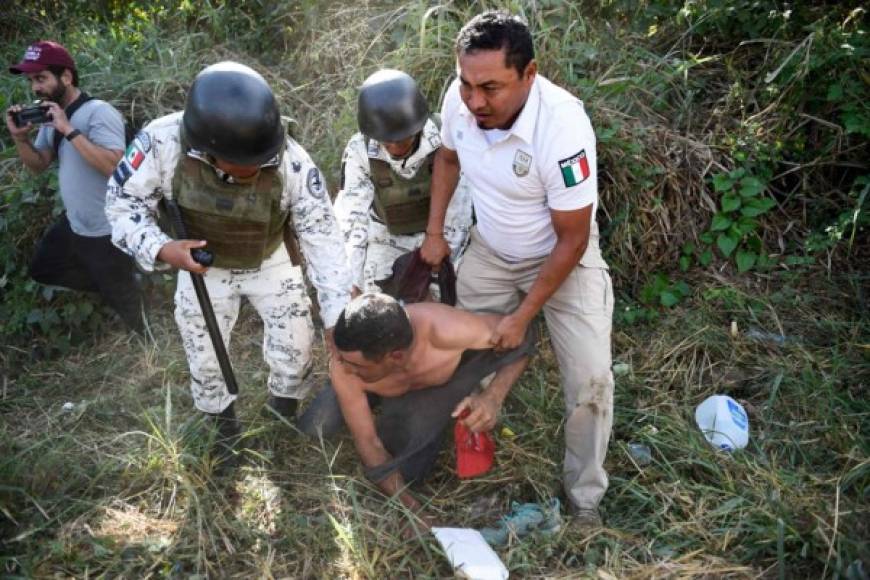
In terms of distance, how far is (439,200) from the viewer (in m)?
3.08

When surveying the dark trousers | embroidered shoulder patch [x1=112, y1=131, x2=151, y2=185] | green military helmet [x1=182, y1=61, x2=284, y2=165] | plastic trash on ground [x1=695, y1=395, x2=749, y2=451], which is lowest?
plastic trash on ground [x1=695, y1=395, x2=749, y2=451]

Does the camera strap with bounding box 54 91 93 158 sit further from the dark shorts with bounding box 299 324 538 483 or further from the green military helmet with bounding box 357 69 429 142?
the dark shorts with bounding box 299 324 538 483

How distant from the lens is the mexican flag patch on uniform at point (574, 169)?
2396mm

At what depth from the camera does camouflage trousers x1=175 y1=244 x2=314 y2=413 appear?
9.61ft

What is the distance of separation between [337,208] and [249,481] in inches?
52.8

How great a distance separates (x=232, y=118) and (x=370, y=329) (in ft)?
2.85

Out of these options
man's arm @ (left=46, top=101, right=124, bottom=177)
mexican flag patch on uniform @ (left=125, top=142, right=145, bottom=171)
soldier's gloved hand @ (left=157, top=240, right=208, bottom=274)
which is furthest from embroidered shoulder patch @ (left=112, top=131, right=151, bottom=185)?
man's arm @ (left=46, top=101, right=124, bottom=177)

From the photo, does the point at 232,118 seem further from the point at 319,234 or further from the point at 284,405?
the point at 284,405

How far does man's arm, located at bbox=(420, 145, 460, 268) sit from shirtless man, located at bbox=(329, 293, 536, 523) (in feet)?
1.12

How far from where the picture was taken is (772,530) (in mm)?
2459

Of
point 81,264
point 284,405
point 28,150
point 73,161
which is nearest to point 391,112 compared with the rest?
point 284,405

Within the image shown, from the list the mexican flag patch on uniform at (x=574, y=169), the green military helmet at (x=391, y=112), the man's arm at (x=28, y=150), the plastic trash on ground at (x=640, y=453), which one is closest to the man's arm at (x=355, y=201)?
the green military helmet at (x=391, y=112)

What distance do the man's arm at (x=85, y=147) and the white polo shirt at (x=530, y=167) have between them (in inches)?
76.1

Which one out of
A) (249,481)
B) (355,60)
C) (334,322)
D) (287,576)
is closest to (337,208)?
(334,322)
